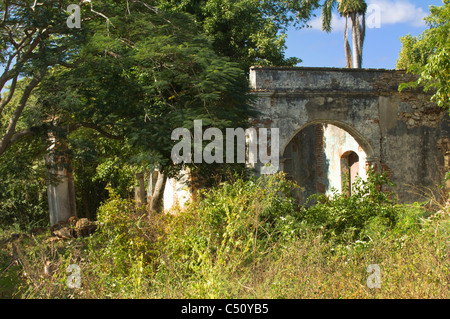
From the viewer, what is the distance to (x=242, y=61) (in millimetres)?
14031

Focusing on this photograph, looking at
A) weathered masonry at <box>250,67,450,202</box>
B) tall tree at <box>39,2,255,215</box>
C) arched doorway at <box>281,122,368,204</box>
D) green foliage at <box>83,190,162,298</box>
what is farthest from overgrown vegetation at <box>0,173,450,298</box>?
arched doorway at <box>281,122,368,204</box>

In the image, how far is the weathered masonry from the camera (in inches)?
459

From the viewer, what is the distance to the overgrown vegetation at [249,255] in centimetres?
496

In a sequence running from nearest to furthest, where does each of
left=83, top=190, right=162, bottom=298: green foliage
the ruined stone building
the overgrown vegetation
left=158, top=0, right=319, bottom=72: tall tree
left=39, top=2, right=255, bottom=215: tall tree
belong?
the overgrown vegetation < left=83, top=190, right=162, bottom=298: green foliage < left=39, top=2, right=255, bottom=215: tall tree < the ruined stone building < left=158, top=0, right=319, bottom=72: tall tree

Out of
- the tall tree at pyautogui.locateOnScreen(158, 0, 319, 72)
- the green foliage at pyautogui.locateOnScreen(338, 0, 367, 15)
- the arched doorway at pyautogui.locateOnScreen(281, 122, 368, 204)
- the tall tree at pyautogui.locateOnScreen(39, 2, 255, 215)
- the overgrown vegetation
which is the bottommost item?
the overgrown vegetation

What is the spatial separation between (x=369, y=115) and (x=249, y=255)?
8.05 meters

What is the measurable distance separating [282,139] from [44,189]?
7.47 meters

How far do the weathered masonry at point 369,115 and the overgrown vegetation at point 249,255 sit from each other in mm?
4294

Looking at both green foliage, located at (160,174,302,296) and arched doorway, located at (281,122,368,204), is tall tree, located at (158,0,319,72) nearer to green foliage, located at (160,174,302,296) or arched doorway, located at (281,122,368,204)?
arched doorway, located at (281,122,368,204)

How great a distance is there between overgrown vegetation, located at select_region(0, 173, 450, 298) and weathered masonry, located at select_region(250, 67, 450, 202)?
4294 mm

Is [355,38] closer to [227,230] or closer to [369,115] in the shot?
[369,115]

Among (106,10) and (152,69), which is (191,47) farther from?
(106,10)

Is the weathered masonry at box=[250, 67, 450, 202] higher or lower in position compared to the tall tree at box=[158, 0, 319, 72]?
lower

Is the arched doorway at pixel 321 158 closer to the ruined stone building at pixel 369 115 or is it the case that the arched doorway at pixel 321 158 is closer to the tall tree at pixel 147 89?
the ruined stone building at pixel 369 115
